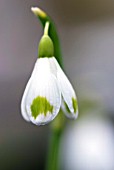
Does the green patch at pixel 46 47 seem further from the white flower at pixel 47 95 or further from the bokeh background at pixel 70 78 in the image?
the bokeh background at pixel 70 78

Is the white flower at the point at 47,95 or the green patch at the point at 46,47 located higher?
the green patch at the point at 46,47

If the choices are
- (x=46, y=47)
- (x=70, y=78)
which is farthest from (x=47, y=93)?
(x=70, y=78)

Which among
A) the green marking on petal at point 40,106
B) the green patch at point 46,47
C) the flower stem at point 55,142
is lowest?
the flower stem at point 55,142

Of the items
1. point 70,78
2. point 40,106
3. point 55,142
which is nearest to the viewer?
point 40,106

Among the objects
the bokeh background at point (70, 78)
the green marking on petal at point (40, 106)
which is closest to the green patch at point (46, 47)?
the green marking on petal at point (40, 106)

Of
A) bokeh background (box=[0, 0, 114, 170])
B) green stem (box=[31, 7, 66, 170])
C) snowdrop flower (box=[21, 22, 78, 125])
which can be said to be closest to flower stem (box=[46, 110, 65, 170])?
green stem (box=[31, 7, 66, 170])

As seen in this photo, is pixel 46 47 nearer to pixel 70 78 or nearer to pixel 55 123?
pixel 55 123

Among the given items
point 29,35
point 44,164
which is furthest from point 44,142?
point 29,35
